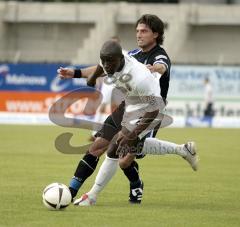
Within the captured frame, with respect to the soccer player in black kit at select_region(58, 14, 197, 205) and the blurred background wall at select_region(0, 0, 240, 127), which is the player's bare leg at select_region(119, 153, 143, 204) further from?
the blurred background wall at select_region(0, 0, 240, 127)

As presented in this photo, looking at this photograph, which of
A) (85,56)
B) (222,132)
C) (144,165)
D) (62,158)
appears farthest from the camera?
(85,56)

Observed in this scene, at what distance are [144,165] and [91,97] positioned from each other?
19799 mm

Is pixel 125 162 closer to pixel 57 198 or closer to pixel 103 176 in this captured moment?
pixel 103 176

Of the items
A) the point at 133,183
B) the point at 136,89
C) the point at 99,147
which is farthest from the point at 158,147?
the point at 136,89

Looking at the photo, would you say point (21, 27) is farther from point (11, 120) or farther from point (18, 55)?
point (11, 120)

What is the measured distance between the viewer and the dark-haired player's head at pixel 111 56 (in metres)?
10.2

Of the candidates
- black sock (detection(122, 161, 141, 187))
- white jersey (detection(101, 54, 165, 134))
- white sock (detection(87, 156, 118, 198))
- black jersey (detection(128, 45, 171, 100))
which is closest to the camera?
white jersey (detection(101, 54, 165, 134))

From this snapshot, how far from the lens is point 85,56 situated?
1879 inches

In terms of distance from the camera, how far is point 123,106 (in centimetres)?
1126

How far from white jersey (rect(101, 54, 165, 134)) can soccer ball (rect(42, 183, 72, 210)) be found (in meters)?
1.23

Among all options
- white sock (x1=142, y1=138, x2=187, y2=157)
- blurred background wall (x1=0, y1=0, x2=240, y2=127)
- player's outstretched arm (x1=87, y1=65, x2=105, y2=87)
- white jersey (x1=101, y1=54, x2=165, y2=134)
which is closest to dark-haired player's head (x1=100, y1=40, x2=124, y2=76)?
white jersey (x1=101, y1=54, x2=165, y2=134)

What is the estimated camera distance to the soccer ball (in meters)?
10.3

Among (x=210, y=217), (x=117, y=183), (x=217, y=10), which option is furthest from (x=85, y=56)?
(x=210, y=217)

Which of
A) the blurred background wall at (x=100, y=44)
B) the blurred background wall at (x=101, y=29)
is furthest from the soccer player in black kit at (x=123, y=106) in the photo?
the blurred background wall at (x=101, y=29)
